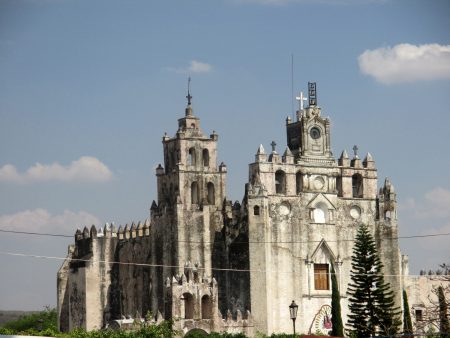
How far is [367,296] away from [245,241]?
8.51 m

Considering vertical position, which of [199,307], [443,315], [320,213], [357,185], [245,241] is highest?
[357,185]

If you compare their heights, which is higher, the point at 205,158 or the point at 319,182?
the point at 205,158

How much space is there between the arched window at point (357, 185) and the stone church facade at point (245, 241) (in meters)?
0.09

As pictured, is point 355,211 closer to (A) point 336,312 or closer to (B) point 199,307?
(A) point 336,312

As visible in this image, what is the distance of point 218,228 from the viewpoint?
78.6m

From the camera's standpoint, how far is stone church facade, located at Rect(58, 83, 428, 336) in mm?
76062

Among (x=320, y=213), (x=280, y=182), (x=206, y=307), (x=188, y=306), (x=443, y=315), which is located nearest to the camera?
(x=443, y=315)

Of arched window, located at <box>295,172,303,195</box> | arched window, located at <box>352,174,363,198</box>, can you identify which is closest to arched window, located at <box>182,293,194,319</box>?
arched window, located at <box>295,172,303,195</box>

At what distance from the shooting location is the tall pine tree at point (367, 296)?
70.4 m

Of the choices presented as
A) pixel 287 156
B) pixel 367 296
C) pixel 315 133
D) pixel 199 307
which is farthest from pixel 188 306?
pixel 315 133

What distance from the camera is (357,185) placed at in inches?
3258

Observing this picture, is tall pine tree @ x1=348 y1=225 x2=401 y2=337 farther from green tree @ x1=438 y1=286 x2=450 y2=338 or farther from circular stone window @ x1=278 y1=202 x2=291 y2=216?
green tree @ x1=438 y1=286 x2=450 y2=338

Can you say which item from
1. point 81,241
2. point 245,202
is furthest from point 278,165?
point 81,241

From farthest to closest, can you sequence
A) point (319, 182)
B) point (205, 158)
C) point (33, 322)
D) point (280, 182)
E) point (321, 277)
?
1. point (33, 322)
2. point (319, 182)
3. point (205, 158)
4. point (321, 277)
5. point (280, 182)
